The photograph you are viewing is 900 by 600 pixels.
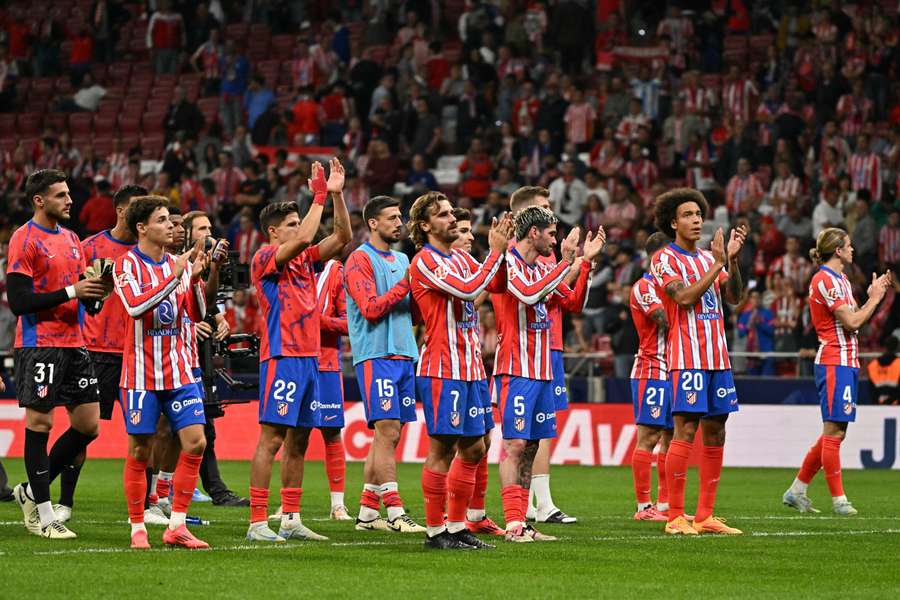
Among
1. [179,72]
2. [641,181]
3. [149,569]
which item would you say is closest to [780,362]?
[641,181]

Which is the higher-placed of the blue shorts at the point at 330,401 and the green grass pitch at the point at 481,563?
the blue shorts at the point at 330,401

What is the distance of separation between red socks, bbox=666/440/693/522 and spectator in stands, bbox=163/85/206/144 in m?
20.4

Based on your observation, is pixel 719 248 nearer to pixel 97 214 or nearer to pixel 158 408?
pixel 158 408

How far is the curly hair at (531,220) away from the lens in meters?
10.7

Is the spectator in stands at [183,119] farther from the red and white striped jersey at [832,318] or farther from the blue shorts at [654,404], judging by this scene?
the red and white striped jersey at [832,318]

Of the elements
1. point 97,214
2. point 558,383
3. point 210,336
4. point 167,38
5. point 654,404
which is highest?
point 167,38

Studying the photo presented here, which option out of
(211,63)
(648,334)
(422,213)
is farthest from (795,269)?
(211,63)

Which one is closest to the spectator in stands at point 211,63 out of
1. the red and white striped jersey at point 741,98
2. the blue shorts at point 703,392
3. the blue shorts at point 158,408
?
the red and white striped jersey at point 741,98

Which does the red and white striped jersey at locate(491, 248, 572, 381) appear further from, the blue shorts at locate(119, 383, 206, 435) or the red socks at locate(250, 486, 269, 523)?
the blue shorts at locate(119, 383, 206, 435)

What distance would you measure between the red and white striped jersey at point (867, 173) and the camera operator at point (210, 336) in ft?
43.4

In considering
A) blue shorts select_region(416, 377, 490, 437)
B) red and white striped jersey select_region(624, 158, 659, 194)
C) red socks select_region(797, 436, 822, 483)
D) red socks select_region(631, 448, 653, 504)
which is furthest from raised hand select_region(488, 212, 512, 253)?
red and white striped jersey select_region(624, 158, 659, 194)

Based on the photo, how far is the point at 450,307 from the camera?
9977 millimetres

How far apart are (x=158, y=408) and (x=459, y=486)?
6.82 feet

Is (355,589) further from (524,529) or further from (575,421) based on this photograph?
(575,421)
